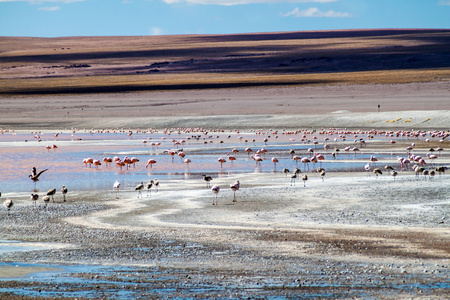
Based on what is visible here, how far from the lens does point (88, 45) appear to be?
15438 centimetres

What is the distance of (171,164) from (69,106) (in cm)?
4220

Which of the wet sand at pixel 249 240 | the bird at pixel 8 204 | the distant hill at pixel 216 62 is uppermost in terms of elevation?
the distant hill at pixel 216 62

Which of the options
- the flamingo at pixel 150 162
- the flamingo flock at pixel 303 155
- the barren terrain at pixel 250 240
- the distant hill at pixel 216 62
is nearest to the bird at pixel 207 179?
the flamingo flock at pixel 303 155

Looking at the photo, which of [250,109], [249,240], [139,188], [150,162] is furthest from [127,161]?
[250,109]

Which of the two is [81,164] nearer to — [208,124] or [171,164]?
[171,164]

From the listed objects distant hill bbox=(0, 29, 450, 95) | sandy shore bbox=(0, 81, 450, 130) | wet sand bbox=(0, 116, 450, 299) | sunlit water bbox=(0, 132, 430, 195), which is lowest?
wet sand bbox=(0, 116, 450, 299)

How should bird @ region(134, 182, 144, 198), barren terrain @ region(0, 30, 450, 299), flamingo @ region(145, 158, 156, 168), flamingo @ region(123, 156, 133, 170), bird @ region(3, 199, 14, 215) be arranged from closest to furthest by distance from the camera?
barren terrain @ region(0, 30, 450, 299) < bird @ region(3, 199, 14, 215) < bird @ region(134, 182, 144, 198) < flamingo @ region(123, 156, 133, 170) < flamingo @ region(145, 158, 156, 168)

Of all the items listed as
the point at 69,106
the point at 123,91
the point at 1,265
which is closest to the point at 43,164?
the point at 1,265

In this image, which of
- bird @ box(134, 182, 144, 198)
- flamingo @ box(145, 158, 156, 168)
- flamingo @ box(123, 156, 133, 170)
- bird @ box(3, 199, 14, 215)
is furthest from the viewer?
flamingo @ box(145, 158, 156, 168)

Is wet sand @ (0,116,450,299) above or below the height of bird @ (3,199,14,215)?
below

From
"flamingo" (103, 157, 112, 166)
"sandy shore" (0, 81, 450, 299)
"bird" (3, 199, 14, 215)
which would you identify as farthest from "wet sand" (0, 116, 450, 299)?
"flamingo" (103, 157, 112, 166)

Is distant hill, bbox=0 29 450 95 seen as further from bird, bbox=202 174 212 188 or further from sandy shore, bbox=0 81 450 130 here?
bird, bbox=202 174 212 188

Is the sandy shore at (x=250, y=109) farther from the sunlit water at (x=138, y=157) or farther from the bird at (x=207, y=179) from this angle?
the bird at (x=207, y=179)

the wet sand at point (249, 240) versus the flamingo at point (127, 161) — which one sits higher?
the flamingo at point (127, 161)
